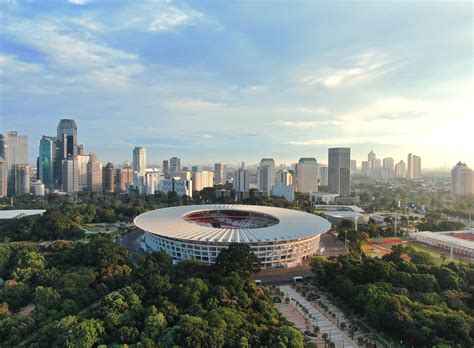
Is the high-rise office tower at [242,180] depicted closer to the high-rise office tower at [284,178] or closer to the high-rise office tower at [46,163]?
the high-rise office tower at [284,178]

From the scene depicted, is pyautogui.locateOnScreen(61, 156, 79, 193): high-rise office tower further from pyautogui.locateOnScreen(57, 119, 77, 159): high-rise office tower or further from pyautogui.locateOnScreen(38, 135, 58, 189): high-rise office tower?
pyautogui.locateOnScreen(57, 119, 77, 159): high-rise office tower

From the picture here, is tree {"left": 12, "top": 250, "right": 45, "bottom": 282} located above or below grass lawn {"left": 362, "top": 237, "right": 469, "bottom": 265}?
above

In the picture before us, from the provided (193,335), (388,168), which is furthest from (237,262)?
(388,168)

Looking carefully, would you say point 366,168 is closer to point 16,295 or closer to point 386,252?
point 386,252

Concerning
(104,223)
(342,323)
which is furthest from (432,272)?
(104,223)

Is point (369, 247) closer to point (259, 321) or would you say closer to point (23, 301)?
point (259, 321)

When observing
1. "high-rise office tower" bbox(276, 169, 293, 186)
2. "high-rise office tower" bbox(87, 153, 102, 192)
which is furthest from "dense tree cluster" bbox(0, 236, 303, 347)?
"high-rise office tower" bbox(87, 153, 102, 192)
